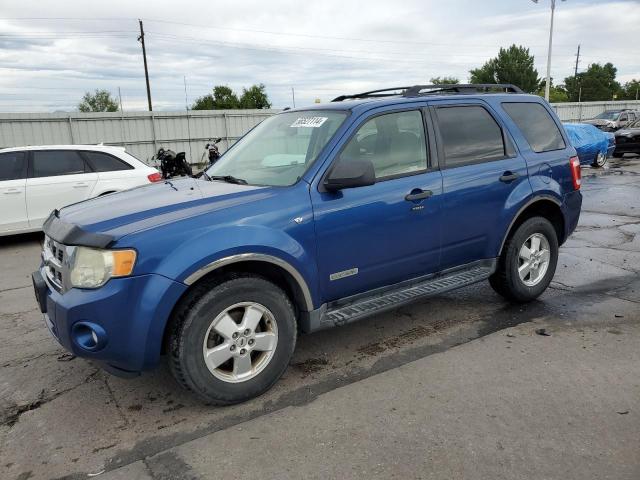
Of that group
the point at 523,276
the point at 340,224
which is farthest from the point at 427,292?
the point at 523,276

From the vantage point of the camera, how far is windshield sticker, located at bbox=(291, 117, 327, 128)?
12.9 feet

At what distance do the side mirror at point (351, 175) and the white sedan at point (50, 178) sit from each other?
6.07 metres

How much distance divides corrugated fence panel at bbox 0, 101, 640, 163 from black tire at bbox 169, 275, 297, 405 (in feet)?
57.6

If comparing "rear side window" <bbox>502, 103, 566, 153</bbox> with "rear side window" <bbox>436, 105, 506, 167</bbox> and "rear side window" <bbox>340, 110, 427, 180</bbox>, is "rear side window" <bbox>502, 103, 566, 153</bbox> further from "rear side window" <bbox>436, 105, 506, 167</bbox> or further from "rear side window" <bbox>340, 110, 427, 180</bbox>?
"rear side window" <bbox>340, 110, 427, 180</bbox>

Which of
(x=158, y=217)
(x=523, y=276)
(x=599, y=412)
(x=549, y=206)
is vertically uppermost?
(x=158, y=217)

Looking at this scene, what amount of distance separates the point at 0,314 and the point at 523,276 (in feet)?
16.1

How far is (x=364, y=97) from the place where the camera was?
4570 millimetres

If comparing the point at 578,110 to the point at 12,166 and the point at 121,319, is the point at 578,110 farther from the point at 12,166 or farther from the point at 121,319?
the point at 121,319

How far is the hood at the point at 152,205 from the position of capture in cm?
302

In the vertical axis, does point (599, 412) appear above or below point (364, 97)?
below

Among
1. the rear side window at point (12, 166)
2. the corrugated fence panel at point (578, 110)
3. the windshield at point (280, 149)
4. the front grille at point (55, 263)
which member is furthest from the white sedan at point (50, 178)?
the corrugated fence panel at point (578, 110)

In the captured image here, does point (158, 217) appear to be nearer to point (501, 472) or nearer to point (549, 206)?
point (501, 472)

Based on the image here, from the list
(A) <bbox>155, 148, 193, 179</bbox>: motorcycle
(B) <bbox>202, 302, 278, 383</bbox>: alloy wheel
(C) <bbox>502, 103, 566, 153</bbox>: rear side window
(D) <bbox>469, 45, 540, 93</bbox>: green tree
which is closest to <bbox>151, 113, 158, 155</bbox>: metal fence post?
(A) <bbox>155, 148, 193, 179</bbox>: motorcycle

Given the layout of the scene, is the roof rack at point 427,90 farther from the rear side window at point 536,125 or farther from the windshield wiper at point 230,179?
the windshield wiper at point 230,179
